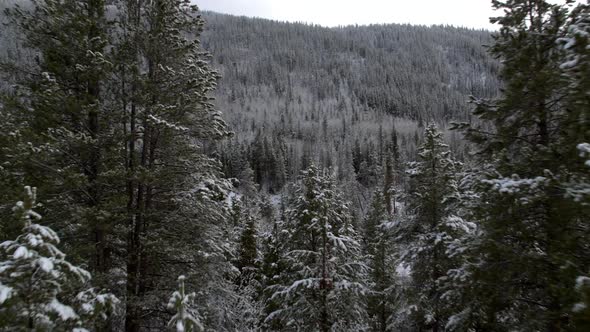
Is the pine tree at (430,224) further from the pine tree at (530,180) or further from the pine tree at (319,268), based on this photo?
the pine tree at (530,180)

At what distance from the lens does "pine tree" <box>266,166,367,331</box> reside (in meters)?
13.1

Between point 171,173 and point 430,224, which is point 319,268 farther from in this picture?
point 171,173

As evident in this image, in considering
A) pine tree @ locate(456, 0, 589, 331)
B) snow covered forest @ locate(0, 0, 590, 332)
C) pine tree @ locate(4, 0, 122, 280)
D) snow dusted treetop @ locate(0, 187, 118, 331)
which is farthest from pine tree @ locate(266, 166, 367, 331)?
snow dusted treetop @ locate(0, 187, 118, 331)

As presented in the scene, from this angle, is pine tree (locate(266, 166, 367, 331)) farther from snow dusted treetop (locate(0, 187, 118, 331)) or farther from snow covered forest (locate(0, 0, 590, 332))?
snow dusted treetop (locate(0, 187, 118, 331))

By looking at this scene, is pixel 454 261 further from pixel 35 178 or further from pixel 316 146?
pixel 316 146

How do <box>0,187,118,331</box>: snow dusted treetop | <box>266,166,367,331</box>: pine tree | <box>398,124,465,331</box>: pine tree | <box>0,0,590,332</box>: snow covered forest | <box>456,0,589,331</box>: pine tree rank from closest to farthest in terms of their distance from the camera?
<box>0,187,118,331</box>: snow dusted treetop < <box>0,0,590,332</box>: snow covered forest < <box>456,0,589,331</box>: pine tree < <box>398,124,465,331</box>: pine tree < <box>266,166,367,331</box>: pine tree

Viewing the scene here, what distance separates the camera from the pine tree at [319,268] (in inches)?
516

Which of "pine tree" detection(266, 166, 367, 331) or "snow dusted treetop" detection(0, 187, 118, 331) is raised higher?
"snow dusted treetop" detection(0, 187, 118, 331)

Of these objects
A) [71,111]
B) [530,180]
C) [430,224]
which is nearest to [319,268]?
[430,224]

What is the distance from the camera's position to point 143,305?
7.65 meters

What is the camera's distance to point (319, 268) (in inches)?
546

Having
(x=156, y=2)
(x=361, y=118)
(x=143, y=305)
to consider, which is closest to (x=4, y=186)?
(x=143, y=305)

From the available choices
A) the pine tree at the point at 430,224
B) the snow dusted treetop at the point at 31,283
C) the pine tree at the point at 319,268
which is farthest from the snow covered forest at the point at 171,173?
the pine tree at the point at 319,268

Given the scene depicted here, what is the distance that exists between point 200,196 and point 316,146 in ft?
408
